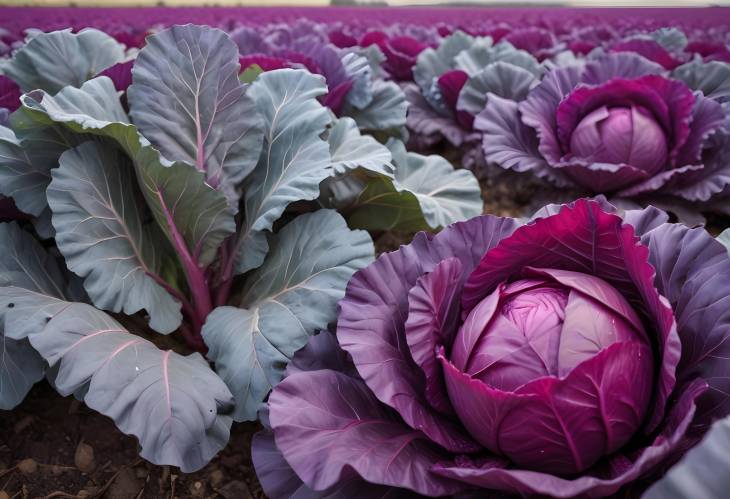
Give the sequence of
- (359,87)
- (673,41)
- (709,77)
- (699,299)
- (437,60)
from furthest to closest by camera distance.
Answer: (673,41) → (437,60) → (709,77) → (359,87) → (699,299)

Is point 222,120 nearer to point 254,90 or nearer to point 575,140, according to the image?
point 254,90

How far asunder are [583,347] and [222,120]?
126 cm

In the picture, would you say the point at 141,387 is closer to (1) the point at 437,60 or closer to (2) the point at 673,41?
(1) the point at 437,60

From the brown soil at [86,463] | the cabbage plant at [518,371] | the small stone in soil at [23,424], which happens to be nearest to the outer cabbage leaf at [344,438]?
the cabbage plant at [518,371]

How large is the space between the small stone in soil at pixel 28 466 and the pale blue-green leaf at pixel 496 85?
9.04 feet

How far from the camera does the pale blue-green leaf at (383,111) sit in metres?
2.80

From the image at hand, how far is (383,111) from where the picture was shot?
9.25ft

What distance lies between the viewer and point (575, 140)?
108 inches

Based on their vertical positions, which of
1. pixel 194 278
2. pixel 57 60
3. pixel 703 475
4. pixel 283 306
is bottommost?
pixel 194 278

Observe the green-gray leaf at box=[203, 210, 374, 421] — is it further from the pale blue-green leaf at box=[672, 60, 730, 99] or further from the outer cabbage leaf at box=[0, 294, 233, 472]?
the pale blue-green leaf at box=[672, 60, 730, 99]

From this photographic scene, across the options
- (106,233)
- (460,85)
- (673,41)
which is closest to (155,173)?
(106,233)

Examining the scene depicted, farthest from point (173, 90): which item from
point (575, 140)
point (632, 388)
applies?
point (575, 140)

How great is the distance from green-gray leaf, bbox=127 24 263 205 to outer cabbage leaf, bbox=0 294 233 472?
1.92 ft

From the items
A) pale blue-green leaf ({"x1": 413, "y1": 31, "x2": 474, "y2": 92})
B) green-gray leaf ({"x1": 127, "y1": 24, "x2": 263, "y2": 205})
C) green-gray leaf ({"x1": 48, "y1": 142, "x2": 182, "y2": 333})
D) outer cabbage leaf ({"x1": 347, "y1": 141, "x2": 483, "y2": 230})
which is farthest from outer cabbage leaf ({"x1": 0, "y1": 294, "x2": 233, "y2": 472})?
pale blue-green leaf ({"x1": 413, "y1": 31, "x2": 474, "y2": 92})
